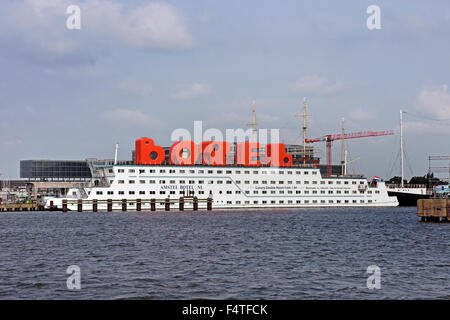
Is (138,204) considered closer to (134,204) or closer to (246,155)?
(134,204)

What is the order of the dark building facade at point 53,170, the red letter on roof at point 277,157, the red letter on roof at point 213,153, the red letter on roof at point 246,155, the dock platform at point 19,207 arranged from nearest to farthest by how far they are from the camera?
the red letter on roof at point 213,153 < the red letter on roof at point 246,155 < the red letter on roof at point 277,157 < the dock platform at point 19,207 < the dark building facade at point 53,170

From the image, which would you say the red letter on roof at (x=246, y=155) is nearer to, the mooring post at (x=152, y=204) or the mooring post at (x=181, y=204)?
the mooring post at (x=181, y=204)

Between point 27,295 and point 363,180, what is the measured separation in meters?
89.7

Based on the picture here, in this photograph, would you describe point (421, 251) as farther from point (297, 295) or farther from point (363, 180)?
point (363, 180)

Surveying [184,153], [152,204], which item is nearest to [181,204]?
[152,204]

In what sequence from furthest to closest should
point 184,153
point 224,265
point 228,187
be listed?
point 228,187
point 184,153
point 224,265

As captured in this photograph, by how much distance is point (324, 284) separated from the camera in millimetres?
20797

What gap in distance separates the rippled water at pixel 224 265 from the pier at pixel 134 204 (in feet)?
125

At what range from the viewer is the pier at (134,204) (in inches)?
3221

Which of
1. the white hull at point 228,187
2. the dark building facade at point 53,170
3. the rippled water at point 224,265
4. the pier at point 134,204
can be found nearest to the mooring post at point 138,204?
the pier at point 134,204

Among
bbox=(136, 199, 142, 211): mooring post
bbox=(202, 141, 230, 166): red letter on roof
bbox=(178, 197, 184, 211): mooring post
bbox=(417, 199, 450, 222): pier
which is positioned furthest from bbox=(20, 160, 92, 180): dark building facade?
bbox=(417, 199, 450, 222): pier

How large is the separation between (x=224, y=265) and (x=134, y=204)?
60.9 meters

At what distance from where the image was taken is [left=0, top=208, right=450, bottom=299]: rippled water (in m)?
19.3

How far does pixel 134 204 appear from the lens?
84.8 metres
